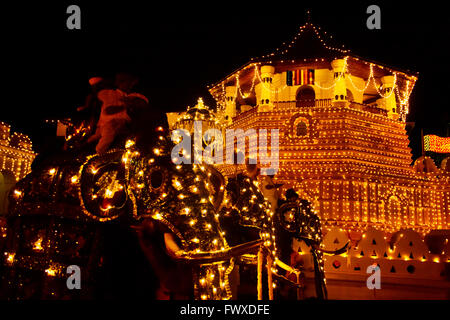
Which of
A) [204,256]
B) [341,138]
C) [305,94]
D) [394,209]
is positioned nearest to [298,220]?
[204,256]

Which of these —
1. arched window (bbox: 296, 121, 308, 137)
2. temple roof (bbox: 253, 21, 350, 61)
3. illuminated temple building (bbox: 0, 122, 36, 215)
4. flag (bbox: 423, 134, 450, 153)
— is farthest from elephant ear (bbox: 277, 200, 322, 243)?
flag (bbox: 423, 134, 450, 153)

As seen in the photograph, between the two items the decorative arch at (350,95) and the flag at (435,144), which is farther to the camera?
the flag at (435,144)

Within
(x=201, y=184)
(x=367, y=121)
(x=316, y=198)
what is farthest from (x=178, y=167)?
(x=367, y=121)

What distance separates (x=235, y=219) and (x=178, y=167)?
121cm

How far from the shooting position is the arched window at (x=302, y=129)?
18.0 m

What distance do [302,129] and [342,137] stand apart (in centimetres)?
189

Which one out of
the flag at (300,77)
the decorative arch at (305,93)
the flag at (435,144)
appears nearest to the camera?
the flag at (300,77)

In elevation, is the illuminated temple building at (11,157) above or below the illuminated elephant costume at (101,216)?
→ above

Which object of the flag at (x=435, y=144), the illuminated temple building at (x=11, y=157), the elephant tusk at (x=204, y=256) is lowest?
the elephant tusk at (x=204, y=256)

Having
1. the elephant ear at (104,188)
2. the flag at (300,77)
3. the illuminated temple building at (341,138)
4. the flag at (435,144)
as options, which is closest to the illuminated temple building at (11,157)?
the illuminated temple building at (341,138)

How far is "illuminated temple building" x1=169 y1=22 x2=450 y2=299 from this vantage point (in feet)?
54.9

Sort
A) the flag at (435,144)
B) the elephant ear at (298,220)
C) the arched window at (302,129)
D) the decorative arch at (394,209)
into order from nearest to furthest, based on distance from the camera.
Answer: the elephant ear at (298,220)
the decorative arch at (394,209)
the arched window at (302,129)
the flag at (435,144)

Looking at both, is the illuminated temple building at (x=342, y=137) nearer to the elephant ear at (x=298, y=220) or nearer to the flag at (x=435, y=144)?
the flag at (x=435, y=144)

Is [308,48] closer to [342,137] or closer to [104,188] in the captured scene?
[342,137]
